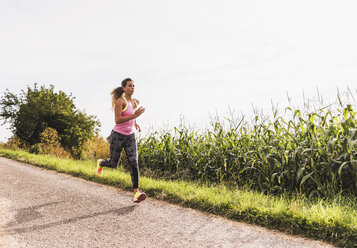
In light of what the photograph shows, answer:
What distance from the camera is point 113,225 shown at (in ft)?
12.9

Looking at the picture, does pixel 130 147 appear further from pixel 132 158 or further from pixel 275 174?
pixel 275 174

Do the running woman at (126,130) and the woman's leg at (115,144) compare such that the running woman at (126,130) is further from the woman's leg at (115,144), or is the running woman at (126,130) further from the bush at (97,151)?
the bush at (97,151)

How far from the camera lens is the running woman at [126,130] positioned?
4914 millimetres

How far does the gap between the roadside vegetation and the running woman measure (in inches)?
24.1

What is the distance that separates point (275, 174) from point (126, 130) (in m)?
2.86

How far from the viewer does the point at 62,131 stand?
77.7 ft

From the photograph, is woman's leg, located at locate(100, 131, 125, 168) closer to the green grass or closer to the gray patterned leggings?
the gray patterned leggings

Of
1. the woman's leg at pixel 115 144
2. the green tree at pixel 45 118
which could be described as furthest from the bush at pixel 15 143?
the woman's leg at pixel 115 144

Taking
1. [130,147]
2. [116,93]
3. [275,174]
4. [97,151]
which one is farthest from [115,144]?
[97,151]

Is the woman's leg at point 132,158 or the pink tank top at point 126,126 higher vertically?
the pink tank top at point 126,126

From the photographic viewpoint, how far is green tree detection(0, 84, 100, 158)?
2216 centimetres

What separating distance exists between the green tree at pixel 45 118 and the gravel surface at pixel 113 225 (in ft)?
56.8

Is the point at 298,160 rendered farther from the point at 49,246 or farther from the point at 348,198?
the point at 49,246

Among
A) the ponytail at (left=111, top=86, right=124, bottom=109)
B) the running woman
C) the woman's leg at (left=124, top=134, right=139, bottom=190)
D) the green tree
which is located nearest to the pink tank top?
the running woman
